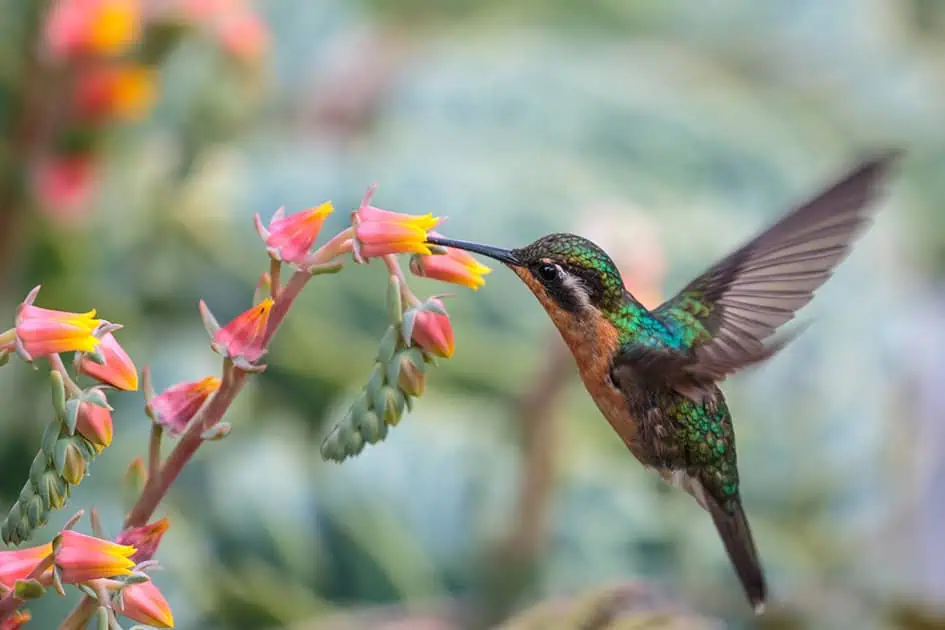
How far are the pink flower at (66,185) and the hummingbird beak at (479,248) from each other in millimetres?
1054

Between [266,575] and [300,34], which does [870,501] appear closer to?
[266,575]

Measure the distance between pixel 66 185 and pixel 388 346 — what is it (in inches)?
48.4

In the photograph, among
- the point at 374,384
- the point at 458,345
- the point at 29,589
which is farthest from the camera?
the point at 458,345

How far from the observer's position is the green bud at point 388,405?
868 mm

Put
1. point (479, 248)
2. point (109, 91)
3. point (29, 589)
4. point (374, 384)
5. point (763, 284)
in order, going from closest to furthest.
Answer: point (29, 589)
point (374, 384)
point (479, 248)
point (763, 284)
point (109, 91)

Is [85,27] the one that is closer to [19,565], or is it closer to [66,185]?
[66,185]

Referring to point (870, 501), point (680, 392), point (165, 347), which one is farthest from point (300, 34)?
point (680, 392)

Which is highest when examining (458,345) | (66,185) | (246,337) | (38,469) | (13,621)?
(246,337)

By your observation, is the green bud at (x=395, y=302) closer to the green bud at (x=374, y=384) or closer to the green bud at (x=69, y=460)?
the green bud at (x=374, y=384)

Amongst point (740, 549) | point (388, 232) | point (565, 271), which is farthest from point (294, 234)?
point (740, 549)

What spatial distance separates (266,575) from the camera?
6.49ft

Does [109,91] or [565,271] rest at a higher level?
[565,271]

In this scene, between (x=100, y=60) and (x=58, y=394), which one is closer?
(x=58, y=394)

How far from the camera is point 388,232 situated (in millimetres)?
881
